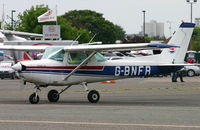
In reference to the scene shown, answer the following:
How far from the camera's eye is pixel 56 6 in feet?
175

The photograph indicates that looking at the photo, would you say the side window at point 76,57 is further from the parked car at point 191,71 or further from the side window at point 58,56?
the parked car at point 191,71

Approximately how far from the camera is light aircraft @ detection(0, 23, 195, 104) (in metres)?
16.1

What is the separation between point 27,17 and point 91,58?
197 feet

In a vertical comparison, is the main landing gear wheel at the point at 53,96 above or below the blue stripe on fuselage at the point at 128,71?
below

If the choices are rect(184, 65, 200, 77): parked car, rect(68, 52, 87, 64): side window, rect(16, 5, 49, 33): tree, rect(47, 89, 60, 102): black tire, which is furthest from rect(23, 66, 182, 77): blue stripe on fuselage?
rect(16, 5, 49, 33): tree

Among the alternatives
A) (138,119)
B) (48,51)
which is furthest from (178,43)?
(138,119)

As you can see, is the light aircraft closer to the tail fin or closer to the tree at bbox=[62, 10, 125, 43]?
the tail fin

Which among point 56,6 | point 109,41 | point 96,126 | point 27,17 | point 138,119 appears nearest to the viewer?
point 96,126

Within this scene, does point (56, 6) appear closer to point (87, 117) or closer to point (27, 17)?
point (27, 17)

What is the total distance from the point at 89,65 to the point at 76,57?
53 cm

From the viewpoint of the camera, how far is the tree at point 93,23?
11606cm

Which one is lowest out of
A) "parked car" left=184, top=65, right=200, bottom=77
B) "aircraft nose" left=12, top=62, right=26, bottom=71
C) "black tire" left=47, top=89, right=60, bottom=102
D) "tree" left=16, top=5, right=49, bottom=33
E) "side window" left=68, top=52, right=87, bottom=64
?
"parked car" left=184, top=65, right=200, bottom=77

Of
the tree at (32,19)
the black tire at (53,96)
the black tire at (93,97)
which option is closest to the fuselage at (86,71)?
the black tire at (93,97)

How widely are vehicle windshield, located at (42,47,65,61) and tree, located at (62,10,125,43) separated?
97.1 metres
